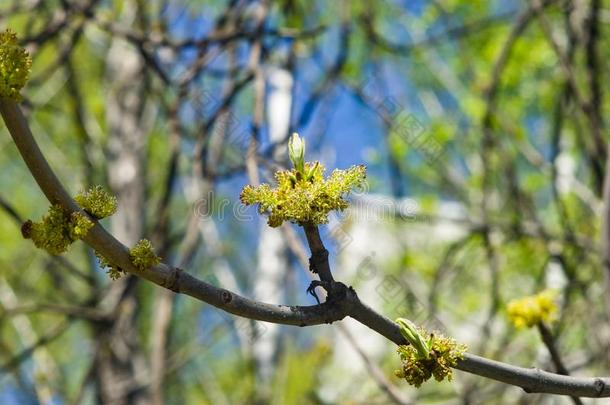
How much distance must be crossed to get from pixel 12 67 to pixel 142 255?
36 centimetres

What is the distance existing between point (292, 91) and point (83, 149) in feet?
7.94

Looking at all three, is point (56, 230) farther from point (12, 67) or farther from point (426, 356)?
point (426, 356)

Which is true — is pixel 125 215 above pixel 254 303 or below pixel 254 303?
above

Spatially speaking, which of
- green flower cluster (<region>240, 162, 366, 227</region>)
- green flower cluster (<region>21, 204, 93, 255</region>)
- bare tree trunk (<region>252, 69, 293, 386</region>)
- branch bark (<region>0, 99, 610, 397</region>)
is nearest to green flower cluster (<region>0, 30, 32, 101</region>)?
branch bark (<region>0, 99, 610, 397</region>)

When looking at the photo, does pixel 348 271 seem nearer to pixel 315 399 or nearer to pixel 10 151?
pixel 10 151

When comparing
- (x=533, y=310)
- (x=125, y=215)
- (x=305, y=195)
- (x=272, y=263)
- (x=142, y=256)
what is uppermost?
(x=272, y=263)

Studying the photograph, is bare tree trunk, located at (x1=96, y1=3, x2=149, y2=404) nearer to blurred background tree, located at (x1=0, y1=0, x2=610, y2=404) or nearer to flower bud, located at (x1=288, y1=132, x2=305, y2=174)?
blurred background tree, located at (x1=0, y1=0, x2=610, y2=404)

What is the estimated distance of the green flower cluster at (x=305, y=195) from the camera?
1303mm

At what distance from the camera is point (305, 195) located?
4.29 feet

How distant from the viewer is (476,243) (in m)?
4.79

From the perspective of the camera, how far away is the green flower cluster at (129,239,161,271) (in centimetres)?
121

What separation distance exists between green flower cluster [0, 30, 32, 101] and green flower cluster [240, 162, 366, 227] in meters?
0.42

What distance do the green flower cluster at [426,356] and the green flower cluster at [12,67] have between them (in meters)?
0.75

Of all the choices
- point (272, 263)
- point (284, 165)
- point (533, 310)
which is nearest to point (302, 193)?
point (533, 310)
